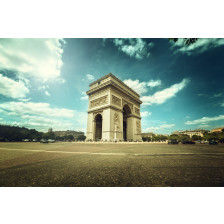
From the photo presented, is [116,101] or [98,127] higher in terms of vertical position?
[116,101]

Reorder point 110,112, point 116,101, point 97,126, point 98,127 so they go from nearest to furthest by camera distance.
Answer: point 110,112, point 116,101, point 97,126, point 98,127

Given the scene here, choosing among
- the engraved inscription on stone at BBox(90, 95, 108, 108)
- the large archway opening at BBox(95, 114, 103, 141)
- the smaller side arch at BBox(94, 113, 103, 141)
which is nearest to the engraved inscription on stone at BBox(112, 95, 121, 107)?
the engraved inscription on stone at BBox(90, 95, 108, 108)

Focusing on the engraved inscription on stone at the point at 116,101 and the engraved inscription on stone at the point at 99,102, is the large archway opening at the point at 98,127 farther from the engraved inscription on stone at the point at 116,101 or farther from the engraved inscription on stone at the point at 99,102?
the engraved inscription on stone at the point at 116,101

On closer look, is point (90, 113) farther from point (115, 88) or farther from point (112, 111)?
point (115, 88)

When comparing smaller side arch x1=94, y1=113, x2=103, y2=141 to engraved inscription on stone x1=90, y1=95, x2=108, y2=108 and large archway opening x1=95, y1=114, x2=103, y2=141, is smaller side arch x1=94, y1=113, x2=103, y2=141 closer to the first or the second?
large archway opening x1=95, y1=114, x2=103, y2=141

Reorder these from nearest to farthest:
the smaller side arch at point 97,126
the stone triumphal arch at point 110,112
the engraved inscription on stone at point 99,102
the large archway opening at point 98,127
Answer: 1. the stone triumphal arch at point 110,112
2. the engraved inscription on stone at point 99,102
3. the smaller side arch at point 97,126
4. the large archway opening at point 98,127

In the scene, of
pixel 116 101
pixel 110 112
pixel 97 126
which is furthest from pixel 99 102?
pixel 97 126

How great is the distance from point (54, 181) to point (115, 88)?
22.0m

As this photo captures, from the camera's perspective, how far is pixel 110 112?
20281 mm

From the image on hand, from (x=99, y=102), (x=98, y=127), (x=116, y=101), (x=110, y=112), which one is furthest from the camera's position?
(x=98, y=127)

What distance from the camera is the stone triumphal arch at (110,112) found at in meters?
20.5

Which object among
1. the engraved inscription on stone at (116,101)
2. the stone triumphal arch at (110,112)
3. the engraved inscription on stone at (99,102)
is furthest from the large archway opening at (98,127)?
the engraved inscription on stone at (116,101)

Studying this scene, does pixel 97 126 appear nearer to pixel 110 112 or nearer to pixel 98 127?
pixel 98 127
